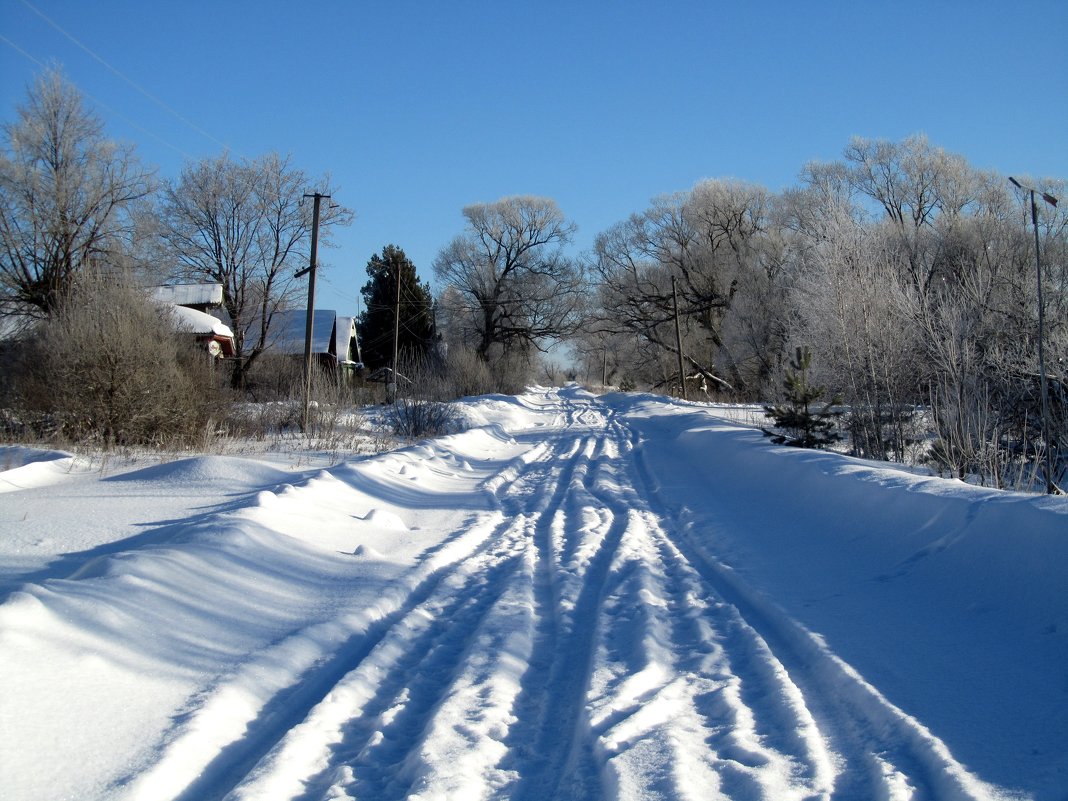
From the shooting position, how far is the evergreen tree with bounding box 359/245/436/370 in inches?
2116

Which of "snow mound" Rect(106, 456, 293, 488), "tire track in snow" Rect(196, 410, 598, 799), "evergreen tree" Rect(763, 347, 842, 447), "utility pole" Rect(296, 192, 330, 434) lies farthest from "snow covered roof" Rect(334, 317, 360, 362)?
"tire track in snow" Rect(196, 410, 598, 799)

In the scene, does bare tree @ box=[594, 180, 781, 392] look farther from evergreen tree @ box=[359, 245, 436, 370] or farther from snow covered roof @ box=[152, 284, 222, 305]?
snow covered roof @ box=[152, 284, 222, 305]

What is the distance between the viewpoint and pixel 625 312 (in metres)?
49.8

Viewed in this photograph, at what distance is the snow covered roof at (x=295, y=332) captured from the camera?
35406 mm

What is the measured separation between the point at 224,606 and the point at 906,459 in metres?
14.1

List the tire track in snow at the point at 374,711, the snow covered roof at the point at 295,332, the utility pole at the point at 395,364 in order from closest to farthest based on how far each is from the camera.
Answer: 1. the tire track in snow at the point at 374,711
2. the utility pole at the point at 395,364
3. the snow covered roof at the point at 295,332

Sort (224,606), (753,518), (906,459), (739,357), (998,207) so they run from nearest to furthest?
(224,606)
(753,518)
(906,459)
(998,207)
(739,357)

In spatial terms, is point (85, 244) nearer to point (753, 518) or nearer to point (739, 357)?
point (753, 518)

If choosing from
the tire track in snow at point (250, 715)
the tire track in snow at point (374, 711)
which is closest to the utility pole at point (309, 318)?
the tire track in snow at point (374, 711)

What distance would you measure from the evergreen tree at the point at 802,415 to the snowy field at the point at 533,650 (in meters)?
5.68

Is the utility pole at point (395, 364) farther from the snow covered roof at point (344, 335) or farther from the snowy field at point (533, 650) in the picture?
the snowy field at point (533, 650)

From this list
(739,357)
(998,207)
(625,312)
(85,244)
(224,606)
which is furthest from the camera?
(625,312)

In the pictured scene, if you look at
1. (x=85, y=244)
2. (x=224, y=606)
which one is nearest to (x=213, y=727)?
(x=224, y=606)

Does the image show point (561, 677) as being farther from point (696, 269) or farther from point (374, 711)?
point (696, 269)
